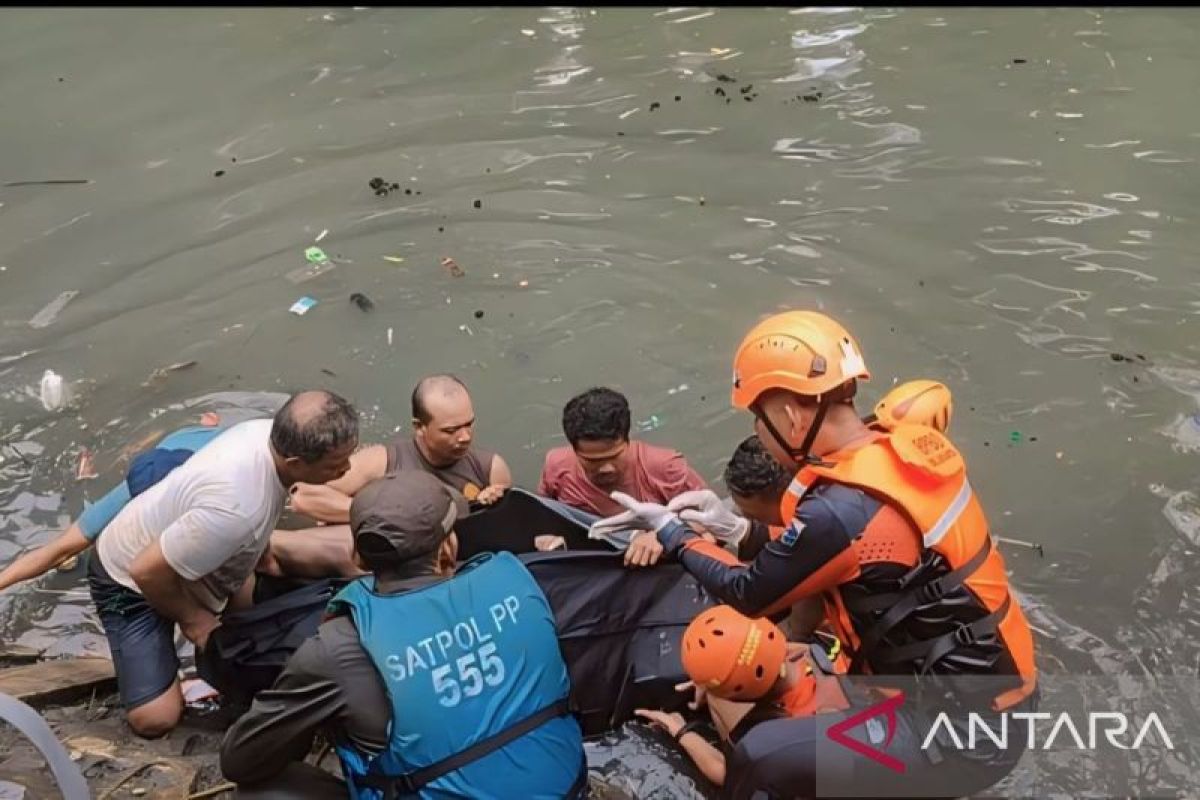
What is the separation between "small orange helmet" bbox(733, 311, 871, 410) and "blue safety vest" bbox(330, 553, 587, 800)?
0.95 m

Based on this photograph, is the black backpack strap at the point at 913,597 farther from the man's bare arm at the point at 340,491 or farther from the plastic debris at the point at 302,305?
the plastic debris at the point at 302,305

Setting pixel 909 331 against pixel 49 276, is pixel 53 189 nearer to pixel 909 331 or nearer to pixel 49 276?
pixel 49 276

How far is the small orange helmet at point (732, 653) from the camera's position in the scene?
3.42 metres

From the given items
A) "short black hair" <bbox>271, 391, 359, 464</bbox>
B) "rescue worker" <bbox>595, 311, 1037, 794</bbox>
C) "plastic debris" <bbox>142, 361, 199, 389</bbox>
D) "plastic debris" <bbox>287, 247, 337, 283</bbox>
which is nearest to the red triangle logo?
"rescue worker" <bbox>595, 311, 1037, 794</bbox>

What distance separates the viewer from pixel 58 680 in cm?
467

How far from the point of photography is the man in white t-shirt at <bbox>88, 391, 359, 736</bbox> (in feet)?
13.3

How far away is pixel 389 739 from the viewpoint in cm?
322

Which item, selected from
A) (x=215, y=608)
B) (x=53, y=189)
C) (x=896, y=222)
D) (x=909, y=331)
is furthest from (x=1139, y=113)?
(x=53, y=189)

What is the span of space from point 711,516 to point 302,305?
13.1 feet

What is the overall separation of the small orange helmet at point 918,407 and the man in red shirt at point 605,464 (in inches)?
54.6

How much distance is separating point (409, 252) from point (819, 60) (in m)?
4.42

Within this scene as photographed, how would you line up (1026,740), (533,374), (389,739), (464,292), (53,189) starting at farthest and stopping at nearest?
(53,189) → (464,292) → (533,374) → (1026,740) → (389,739)

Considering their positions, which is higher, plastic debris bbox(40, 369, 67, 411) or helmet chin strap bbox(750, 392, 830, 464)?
helmet chin strap bbox(750, 392, 830, 464)

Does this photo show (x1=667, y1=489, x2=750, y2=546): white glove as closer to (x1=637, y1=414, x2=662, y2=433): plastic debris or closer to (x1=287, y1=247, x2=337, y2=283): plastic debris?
(x1=637, y1=414, x2=662, y2=433): plastic debris
